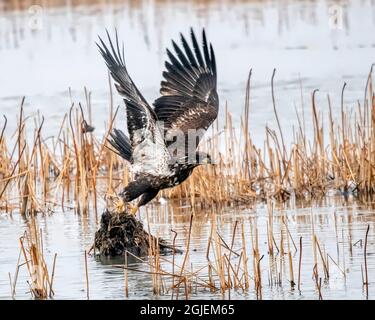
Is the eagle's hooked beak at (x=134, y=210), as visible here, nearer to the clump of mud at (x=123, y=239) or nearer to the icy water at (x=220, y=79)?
the icy water at (x=220, y=79)

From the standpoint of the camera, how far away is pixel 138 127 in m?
9.01

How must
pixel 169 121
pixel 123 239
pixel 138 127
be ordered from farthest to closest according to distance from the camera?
pixel 169 121 < pixel 138 127 < pixel 123 239

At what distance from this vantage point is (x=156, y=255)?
687 cm

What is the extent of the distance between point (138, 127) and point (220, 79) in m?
8.17

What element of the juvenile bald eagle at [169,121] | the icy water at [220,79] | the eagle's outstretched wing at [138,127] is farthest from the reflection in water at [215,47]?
the eagle's outstretched wing at [138,127]

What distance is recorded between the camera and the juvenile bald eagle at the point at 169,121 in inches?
345

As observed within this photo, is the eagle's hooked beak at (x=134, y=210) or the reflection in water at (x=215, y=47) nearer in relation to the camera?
the eagle's hooked beak at (x=134, y=210)

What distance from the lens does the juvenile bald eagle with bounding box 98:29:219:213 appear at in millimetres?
8773

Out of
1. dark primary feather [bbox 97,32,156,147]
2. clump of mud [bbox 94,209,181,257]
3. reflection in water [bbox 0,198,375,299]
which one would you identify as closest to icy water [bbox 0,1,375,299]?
reflection in water [bbox 0,198,375,299]

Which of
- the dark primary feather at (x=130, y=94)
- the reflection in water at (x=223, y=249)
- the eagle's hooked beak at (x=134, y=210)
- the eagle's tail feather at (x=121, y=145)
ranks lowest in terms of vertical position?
the reflection in water at (x=223, y=249)

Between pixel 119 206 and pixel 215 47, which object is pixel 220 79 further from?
pixel 119 206

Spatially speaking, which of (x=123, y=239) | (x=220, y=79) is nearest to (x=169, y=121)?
(x=123, y=239)

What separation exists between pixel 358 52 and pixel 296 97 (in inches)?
122

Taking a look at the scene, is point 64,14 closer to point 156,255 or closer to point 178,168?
point 178,168
